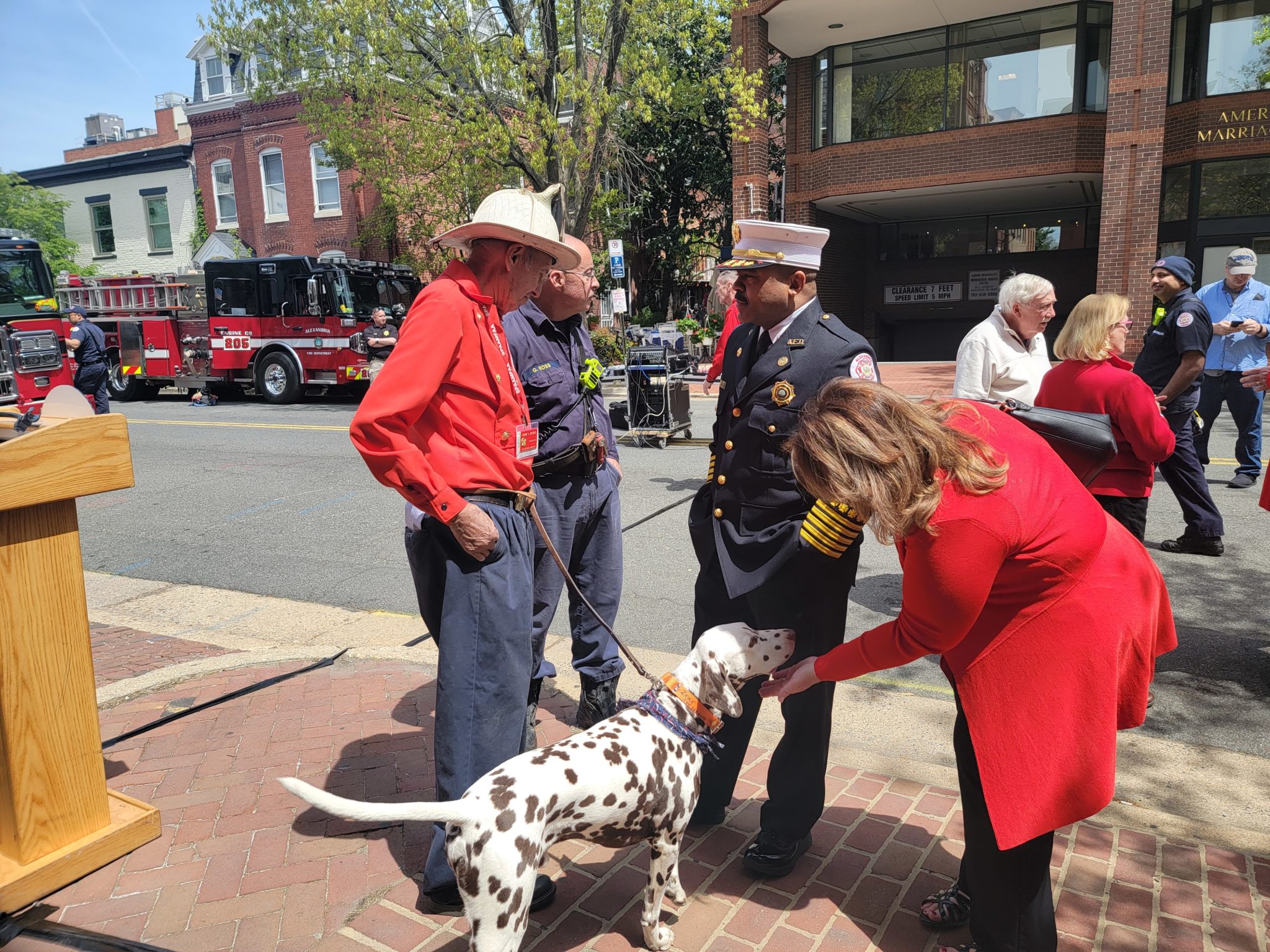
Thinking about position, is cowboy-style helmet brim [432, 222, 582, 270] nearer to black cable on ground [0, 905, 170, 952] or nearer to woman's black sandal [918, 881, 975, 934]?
black cable on ground [0, 905, 170, 952]

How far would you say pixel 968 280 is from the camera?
25625mm

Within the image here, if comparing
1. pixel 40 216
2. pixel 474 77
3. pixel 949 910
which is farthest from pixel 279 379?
pixel 40 216

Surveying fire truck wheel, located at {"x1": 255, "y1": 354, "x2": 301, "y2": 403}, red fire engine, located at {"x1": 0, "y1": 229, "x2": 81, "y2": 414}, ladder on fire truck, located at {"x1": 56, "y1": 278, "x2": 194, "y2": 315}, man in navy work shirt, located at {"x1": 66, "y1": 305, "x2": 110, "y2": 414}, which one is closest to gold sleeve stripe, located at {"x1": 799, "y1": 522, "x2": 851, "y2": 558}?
man in navy work shirt, located at {"x1": 66, "y1": 305, "x2": 110, "y2": 414}

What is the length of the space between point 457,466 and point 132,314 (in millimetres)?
24092

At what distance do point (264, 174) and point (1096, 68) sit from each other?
80.0 ft

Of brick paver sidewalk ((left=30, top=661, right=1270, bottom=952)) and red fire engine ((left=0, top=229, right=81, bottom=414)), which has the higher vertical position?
red fire engine ((left=0, top=229, right=81, bottom=414))

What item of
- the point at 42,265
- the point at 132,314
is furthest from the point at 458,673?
the point at 132,314

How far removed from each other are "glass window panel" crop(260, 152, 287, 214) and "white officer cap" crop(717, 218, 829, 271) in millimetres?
29543

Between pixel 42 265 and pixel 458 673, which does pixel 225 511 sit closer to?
pixel 458 673

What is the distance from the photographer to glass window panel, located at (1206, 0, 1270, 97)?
59.2 ft

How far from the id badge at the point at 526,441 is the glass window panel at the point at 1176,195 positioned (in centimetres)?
2050

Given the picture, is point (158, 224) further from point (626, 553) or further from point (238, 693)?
point (238, 693)

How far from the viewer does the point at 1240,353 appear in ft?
27.5

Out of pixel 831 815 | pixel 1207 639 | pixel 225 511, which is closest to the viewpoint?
pixel 831 815
